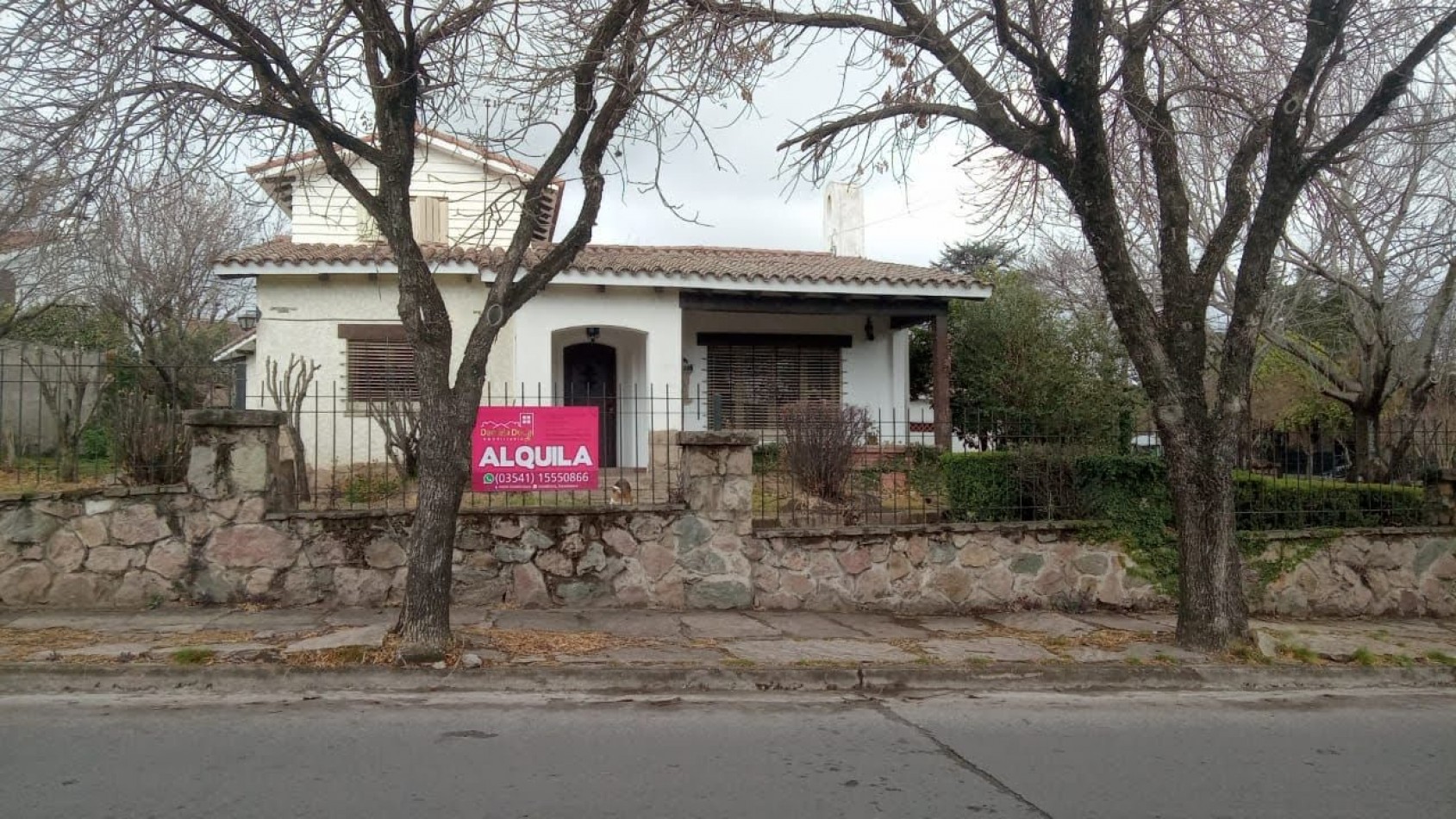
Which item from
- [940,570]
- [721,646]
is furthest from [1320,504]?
[721,646]

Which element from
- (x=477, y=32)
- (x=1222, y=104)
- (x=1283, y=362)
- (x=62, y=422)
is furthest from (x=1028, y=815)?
(x=1283, y=362)

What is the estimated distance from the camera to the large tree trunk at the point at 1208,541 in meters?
7.38

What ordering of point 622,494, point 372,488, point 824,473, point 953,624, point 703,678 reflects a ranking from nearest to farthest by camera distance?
point 703,678 → point 953,624 → point 622,494 → point 372,488 → point 824,473

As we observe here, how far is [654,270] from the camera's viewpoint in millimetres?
14406

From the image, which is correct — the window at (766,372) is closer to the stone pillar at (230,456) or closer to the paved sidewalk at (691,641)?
the paved sidewalk at (691,641)

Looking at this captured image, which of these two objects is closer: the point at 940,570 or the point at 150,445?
the point at 150,445

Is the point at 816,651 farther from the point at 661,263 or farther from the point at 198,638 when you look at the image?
Answer: the point at 661,263

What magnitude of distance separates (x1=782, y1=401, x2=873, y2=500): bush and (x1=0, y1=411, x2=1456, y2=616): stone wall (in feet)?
5.74

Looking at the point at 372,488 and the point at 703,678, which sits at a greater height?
the point at 372,488

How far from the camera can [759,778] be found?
4.75m

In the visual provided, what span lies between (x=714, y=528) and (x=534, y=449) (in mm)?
1911

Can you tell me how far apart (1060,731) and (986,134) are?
470 centimetres

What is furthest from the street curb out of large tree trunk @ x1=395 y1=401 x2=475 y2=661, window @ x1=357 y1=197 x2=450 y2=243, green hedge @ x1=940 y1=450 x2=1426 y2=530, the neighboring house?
window @ x1=357 y1=197 x2=450 y2=243

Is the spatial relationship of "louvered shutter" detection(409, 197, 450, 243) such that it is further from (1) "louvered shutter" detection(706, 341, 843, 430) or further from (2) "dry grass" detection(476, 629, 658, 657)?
(2) "dry grass" detection(476, 629, 658, 657)
